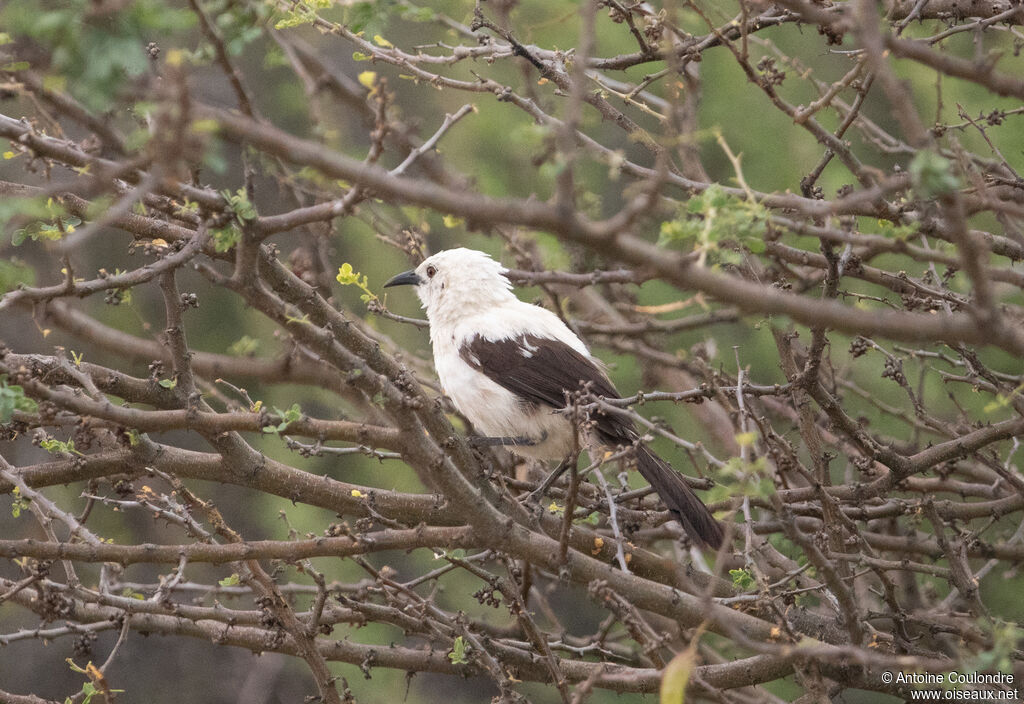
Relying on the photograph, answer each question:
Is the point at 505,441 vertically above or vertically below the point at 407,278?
below

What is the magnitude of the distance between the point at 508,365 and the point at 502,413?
0.78ft

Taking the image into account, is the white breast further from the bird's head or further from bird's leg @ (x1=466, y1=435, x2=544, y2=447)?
the bird's head

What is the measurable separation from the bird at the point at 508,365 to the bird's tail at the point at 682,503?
13.8 inches

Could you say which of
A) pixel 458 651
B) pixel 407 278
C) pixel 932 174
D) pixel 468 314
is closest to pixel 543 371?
pixel 468 314

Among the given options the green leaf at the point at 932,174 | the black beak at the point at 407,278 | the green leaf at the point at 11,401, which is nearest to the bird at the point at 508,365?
the black beak at the point at 407,278

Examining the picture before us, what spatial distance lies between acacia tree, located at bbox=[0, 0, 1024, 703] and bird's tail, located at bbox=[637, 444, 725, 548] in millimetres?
135

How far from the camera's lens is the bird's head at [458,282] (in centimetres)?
533

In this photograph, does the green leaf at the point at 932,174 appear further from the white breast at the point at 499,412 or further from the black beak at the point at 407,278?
the black beak at the point at 407,278

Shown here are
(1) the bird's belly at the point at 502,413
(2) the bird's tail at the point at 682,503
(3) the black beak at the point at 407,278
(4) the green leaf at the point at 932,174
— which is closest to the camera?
(4) the green leaf at the point at 932,174

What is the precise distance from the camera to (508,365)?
195 inches

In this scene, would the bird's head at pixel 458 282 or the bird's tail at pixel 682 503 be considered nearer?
the bird's tail at pixel 682 503

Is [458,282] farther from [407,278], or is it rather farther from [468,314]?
[407,278]

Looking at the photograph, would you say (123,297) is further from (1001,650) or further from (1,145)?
(1001,650)

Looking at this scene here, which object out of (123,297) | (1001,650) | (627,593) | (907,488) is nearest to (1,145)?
(123,297)
